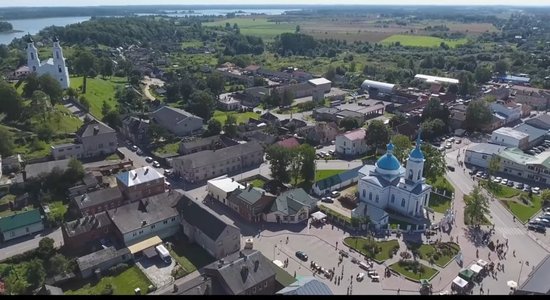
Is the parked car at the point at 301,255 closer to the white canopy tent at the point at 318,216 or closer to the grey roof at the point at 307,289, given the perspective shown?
the white canopy tent at the point at 318,216

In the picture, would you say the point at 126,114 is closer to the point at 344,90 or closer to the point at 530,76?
the point at 344,90

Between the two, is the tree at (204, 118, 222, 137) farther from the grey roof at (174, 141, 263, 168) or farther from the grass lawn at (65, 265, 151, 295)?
the grass lawn at (65, 265, 151, 295)

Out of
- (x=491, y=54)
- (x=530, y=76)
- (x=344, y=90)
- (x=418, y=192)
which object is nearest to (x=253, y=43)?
(x=344, y=90)

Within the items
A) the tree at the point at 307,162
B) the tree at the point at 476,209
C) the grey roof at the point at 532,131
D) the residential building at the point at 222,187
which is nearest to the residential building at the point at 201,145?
the residential building at the point at 222,187

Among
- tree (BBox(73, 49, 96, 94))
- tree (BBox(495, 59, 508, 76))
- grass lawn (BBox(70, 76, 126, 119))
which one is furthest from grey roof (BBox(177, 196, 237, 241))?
tree (BBox(495, 59, 508, 76))

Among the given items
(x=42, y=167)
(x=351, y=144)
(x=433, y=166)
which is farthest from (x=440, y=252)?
(x=42, y=167)
